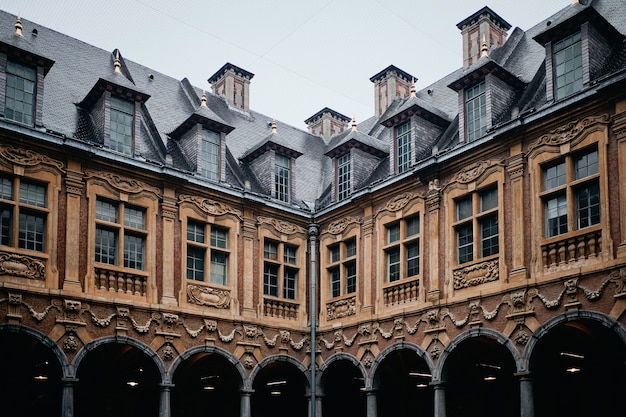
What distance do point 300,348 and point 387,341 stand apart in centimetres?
290

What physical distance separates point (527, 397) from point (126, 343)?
8721mm

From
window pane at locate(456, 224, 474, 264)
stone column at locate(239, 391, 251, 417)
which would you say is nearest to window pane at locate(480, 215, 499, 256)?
window pane at locate(456, 224, 474, 264)

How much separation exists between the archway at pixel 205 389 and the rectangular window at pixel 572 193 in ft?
30.4

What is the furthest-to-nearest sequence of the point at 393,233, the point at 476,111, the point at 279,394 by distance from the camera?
the point at 279,394 → the point at 393,233 → the point at 476,111

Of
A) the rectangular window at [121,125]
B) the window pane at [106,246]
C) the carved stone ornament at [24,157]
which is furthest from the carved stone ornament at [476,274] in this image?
the carved stone ornament at [24,157]

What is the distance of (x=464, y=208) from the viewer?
1881 cm

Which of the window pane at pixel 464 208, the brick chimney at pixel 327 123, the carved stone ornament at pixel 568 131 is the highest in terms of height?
the brick chimney at pixel 327 123

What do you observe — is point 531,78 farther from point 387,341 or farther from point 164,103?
point 164,103

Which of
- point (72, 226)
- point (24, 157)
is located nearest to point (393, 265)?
point (72, 226)

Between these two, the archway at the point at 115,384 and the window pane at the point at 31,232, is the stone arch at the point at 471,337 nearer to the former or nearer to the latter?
the archway at the point at 115,384

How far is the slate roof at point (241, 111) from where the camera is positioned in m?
18.6

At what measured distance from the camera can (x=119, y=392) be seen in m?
21.2

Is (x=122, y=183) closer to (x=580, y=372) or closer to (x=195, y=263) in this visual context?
(x=195, y=263)

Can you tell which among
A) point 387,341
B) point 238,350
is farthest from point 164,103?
point 387,341
